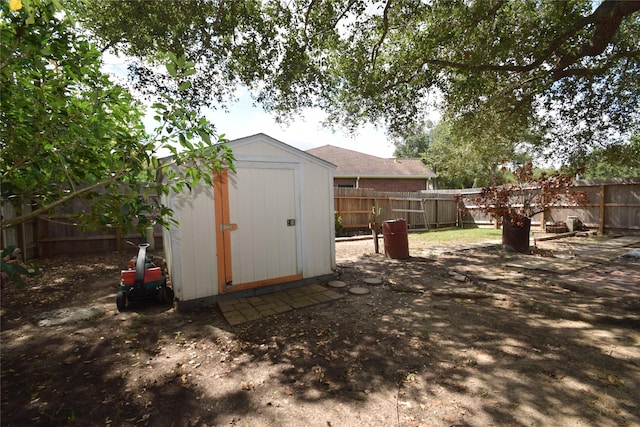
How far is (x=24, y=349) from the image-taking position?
3158 millimetres

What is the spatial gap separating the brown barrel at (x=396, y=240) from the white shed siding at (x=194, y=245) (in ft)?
15.4

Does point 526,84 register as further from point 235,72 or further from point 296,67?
point 235,72

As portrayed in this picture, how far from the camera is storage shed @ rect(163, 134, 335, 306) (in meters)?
4.23

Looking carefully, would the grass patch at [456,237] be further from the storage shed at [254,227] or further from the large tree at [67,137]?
the large tree at [67,137]

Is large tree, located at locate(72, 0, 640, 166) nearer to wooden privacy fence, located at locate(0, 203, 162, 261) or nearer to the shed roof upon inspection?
the shed roof

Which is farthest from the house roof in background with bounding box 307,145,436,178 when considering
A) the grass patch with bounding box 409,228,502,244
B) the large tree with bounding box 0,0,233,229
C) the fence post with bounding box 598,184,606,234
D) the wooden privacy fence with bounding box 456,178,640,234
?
the large tree with bounding box 0,0,233,229

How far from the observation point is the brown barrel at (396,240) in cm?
738

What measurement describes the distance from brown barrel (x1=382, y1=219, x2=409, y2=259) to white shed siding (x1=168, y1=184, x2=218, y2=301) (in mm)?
4698

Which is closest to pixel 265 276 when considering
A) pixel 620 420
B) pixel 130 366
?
pixel 130 366

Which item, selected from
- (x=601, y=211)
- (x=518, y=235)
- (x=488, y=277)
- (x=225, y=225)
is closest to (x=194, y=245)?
(x=225, y=225)

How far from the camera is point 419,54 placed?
6062mm

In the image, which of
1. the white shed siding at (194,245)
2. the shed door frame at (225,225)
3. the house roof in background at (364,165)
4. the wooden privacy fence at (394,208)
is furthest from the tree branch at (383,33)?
the house roof in background at (364,165)

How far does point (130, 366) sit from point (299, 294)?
8.29 ft

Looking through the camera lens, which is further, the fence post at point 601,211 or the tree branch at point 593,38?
the fence post at point 601,211
